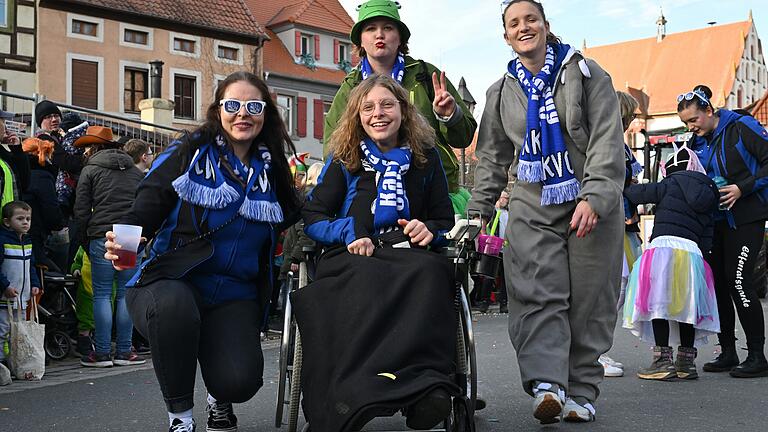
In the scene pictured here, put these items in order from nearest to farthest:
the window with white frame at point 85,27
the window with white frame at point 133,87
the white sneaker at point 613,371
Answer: the white sneaker at point 613,371
the window with white frame at point 85,27
the window with white frame at point 133,87

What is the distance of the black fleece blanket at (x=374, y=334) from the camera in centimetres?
344

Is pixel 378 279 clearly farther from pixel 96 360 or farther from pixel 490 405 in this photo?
pixel 96 360

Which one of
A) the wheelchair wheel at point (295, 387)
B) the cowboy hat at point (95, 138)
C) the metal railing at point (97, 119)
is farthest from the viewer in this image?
the metal railing at point (97, 119)

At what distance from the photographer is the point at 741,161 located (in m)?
6.90

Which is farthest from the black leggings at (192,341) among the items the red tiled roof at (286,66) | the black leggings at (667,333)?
the red tiled roof at (286,66)

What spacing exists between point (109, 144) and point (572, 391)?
5.40 metres

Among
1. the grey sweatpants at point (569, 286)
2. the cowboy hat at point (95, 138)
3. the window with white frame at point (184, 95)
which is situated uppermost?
the window with white frame at point (184, 95)

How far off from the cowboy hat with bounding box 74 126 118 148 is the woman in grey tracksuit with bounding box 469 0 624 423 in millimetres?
4732

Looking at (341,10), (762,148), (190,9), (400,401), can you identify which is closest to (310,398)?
(400,401)

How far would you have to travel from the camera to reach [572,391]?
485cm

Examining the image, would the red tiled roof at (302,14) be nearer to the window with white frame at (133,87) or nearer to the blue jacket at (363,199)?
the window with white frame at (133,87)

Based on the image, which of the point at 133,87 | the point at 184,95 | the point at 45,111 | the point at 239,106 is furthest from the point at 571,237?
the point at 184,95

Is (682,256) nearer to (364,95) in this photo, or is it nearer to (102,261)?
(364,95)

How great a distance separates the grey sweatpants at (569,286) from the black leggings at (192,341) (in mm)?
1454
